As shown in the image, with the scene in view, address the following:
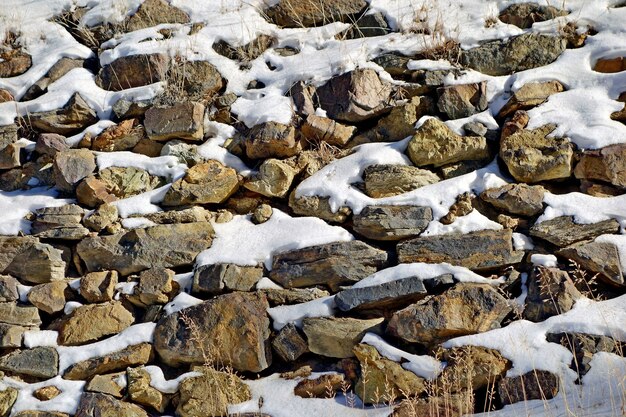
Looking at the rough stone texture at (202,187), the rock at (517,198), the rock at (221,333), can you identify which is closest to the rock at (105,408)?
the rock at (221,333)

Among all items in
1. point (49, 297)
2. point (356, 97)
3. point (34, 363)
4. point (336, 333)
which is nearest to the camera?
point (336, 333)

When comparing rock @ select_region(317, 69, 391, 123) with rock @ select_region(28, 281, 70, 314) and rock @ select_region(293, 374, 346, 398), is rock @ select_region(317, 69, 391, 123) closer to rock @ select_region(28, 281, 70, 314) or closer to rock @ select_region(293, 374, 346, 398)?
rock @ select_region(293, 374, 346, 398)

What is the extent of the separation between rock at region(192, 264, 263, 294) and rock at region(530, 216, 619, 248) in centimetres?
210

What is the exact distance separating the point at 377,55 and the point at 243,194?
180 centimetres

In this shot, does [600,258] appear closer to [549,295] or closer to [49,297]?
[549,295]

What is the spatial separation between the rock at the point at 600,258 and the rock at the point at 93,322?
3277 millimetres

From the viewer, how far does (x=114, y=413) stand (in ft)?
14.1

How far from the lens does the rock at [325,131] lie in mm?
5426

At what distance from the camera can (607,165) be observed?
4.72 m

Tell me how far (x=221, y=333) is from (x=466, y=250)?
6.13 feet

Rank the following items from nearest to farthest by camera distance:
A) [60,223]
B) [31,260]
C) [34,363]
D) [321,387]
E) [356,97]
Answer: [321,387] → [34,363] → [31,260] → [60,223] → [356,97]

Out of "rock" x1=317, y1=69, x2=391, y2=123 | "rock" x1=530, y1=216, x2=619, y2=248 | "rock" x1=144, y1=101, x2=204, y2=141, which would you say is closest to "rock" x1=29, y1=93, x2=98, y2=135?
"rock" x1=144, y1=101, x2=204, y2=141

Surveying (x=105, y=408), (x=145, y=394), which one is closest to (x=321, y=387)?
(x=145, y=394)

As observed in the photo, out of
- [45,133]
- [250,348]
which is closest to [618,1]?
[250,348]
